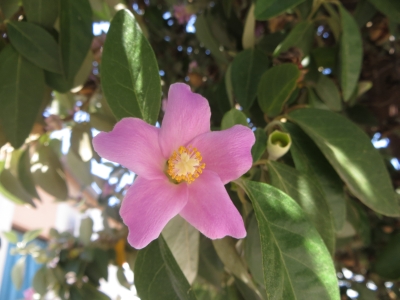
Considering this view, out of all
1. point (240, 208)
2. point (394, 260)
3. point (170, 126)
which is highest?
point (170, 126)

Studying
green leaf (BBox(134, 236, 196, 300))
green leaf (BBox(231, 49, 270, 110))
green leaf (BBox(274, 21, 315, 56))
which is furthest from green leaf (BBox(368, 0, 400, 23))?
green leaf (BBox(134, 236, 196, 300))

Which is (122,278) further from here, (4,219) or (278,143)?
(4,219)

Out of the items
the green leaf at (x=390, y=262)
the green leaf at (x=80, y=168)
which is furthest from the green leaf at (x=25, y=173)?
the green leaf at (x=390, y=262)

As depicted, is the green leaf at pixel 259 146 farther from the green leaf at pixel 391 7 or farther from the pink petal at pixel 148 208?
the green leaf at pixel 391 7

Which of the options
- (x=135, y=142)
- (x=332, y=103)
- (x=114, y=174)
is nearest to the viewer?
(x=135, y=142)

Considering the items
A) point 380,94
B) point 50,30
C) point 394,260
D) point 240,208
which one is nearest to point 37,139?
point 50,30

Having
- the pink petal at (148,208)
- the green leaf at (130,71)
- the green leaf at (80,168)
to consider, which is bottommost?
the green leaf at (80,168)

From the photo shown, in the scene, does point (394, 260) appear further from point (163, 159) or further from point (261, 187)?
point (163, 159)
